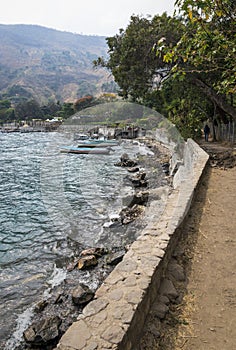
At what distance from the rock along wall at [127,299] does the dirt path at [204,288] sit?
0.96ft

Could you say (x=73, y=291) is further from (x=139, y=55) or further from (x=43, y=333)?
(x=139, y=55)

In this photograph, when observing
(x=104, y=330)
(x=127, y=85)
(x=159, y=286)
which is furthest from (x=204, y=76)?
(x=104, y=330)

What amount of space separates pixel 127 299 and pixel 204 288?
122cm

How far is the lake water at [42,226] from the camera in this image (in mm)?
6020

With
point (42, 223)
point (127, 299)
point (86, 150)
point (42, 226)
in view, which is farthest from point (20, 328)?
point (86, 150)

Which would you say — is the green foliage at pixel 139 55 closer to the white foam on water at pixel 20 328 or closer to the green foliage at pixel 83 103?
the white foam on water at pixel 20 328

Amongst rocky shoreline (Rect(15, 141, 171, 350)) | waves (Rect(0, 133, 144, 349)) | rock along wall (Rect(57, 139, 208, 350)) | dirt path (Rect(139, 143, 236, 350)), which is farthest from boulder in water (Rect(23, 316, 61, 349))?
dirt path (Rect(139, 143, 236, 350))

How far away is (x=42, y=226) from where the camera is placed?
399 inches

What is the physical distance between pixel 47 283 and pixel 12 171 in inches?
654

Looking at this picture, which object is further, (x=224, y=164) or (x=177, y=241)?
(x=224, y=164)

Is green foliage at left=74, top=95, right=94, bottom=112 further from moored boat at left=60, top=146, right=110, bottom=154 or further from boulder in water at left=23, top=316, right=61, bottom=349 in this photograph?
boulder in water at left=23, top=316, right=61, bottom=349

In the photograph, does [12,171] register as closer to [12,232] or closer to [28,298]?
[12,232]

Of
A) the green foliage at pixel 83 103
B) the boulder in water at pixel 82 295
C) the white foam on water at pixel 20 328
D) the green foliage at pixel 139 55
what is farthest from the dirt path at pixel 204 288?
the green foliage at pixel 83 103

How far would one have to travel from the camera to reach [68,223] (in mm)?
10195
